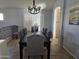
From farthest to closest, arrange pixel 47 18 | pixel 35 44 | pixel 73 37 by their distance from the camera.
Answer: pixel 47 18, pixel 73 37, pixel 35 44

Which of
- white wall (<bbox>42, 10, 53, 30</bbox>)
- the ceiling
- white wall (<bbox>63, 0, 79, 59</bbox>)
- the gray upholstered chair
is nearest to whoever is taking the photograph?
the gray upholstered chair

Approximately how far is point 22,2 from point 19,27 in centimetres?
232

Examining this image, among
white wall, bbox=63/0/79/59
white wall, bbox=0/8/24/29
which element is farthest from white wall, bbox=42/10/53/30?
white wall, bbox=63/0/79/59

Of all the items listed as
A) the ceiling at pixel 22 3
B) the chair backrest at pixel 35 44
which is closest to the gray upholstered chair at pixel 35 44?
the chair backrest at pixel 35 44

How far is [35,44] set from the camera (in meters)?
3.48

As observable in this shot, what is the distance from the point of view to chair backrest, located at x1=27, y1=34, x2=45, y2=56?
3428 millimetres

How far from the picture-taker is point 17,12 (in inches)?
404

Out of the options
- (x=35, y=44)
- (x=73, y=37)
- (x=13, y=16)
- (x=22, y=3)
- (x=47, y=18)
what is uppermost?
(x=22, y=3)

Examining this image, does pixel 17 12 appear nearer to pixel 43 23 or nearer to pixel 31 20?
pixel 31 20

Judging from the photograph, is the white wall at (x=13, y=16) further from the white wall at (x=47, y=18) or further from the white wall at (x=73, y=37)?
the white wall at (x=73, y=37)

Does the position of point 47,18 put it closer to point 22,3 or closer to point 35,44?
point 22,3

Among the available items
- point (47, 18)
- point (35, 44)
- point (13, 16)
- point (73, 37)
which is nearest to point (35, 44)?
point (35, 44)

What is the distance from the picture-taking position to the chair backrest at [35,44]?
3428mm

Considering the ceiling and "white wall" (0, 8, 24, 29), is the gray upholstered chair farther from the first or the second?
"white wall" (0, 8, 24, 29)
